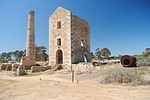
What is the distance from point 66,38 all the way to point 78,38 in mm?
2147

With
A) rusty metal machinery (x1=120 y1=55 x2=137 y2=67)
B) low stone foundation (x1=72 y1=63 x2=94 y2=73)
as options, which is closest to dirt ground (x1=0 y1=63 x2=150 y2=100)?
rusty metal machinery (x1=120 y1=55 x2=137 y2=67)

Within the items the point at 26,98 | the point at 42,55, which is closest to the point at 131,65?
the point at 26,98

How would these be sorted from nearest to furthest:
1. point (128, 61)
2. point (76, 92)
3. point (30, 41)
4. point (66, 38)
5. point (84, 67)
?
point (76, 92) < point (128, 61) < point (84, 67) < point (66, 38) < point (30, 41)

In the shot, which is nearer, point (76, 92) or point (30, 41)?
point (76, 92)

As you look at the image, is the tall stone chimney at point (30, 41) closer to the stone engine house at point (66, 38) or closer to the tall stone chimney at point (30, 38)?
the tall stone chimney at point (30, 38)

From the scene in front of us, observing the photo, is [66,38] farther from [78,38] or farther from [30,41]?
[30,41]

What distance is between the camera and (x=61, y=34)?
80.6 feet

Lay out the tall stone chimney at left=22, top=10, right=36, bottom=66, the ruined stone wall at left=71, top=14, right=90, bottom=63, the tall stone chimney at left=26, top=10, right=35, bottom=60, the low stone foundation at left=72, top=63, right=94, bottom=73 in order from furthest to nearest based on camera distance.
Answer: the tall stone chimney at left=26, top=10, right=35, bottom=60
the tall stone chimney at left=22, top=10, right=36, bottom=66
the ruined stone wall at left=71, top=14, right=90, bottom=63
the low stone foundation at left=72, top=63, right=94, bottom=73

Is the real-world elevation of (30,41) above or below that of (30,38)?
below

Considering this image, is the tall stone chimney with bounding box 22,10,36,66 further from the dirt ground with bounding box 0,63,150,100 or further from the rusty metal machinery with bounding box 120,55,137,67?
the dirt ground with bounding box 0,63,150,100

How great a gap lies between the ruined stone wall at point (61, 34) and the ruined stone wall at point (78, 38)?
0.55m

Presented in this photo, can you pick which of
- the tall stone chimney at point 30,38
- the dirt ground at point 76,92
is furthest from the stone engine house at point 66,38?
the dirt ground at point 76,92

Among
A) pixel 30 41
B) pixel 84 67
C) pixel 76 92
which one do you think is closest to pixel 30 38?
pixel 30 41

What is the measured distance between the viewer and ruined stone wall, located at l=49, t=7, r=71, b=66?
77.6 ft
